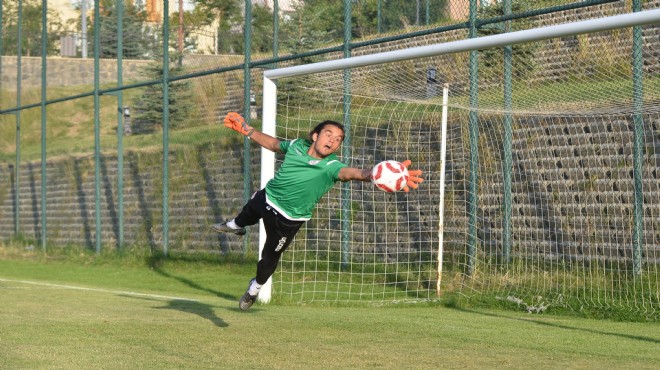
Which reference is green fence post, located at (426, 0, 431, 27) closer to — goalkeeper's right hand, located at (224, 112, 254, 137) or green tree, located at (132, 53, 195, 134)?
goalkeeper's right hand, located at (224, 112, 254, 137)

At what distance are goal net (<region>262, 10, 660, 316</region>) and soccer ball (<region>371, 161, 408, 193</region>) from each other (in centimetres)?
249

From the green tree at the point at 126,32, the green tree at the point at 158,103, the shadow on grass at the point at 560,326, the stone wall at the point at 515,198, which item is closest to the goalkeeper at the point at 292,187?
the shadow on grass at the point at 560,326

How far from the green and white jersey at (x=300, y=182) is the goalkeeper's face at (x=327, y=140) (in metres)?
0.09

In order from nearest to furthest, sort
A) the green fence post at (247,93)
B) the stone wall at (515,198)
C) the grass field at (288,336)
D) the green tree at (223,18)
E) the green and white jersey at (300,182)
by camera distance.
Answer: the grass field at (288,336) < the green and white jersey at (300,182) < the stone wall at (515,198) < the green fence post at (247,93) < the green tree at (223,18)

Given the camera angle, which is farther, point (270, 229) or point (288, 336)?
point (270, 229)

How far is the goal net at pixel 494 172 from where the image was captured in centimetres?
1183

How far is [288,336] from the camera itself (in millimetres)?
9461

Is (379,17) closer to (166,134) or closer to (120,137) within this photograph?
(166,134)

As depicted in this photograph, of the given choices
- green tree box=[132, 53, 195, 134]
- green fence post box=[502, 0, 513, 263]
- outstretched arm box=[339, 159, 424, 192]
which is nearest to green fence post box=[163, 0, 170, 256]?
green tree box=[132, 53, 195, 134]

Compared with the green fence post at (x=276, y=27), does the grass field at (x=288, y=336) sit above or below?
below

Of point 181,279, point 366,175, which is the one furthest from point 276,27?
point 366,175

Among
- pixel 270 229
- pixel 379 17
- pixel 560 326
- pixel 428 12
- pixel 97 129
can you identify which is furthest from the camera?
pixel 97 129

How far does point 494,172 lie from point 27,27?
720 inches

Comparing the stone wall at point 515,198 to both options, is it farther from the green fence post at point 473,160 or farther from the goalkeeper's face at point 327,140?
the goalkeeper's face at point 327,140
